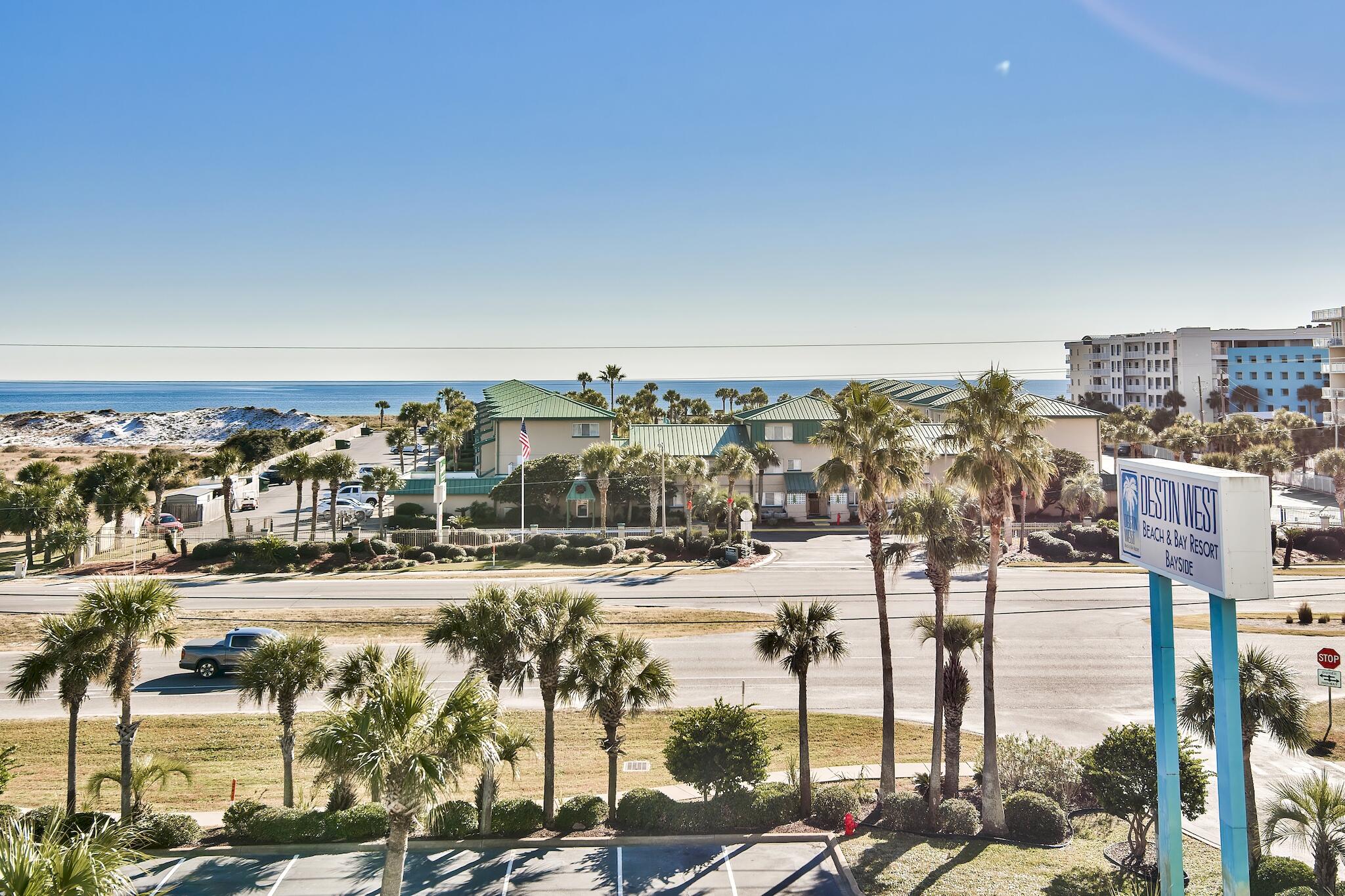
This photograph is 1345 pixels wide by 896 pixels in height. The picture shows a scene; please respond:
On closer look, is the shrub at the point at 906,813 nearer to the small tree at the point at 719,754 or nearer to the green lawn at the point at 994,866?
the green lawn at the point at 994,866

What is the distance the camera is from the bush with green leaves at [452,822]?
17.5 meters

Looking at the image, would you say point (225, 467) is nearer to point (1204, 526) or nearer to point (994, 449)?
A: point (994, 449)

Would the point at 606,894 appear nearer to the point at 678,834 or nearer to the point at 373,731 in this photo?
the point at 678,834

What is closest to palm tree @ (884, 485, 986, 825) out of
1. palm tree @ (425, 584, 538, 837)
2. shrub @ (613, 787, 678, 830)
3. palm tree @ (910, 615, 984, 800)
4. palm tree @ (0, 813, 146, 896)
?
palm tree @ (910, 615, 984, 800)

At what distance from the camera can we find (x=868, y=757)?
22125 millimetres

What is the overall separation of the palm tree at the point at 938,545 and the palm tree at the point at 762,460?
4283 centimetres

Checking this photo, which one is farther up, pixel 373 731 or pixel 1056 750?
pixel 373 731

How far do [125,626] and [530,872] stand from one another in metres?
9.51

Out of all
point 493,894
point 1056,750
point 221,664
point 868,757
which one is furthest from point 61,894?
point 221,664

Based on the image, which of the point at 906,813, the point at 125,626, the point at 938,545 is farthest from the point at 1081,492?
the point at 125,626

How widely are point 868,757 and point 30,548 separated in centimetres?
4901

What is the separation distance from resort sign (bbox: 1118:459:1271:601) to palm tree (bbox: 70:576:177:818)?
60.4 feet

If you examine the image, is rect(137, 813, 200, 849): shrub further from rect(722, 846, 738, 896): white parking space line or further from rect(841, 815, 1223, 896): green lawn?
rect(841, 815, 1223, 896): green lawn

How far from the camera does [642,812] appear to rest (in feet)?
59.4
